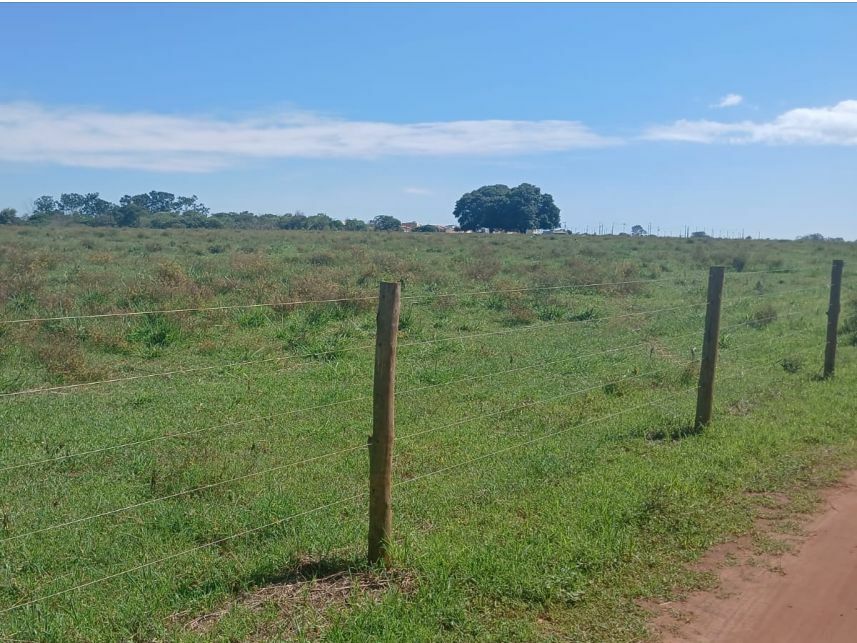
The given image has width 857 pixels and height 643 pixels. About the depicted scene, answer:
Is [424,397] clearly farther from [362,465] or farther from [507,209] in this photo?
[507,209]

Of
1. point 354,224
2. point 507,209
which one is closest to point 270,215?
point 354,224

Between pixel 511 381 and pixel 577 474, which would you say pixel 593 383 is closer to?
pixel 511 381

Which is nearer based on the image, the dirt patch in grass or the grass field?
the dirt patch in grass

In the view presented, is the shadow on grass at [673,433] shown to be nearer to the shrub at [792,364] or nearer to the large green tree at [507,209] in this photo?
the shrub at [792,364]

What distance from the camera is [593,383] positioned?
34.3 ft

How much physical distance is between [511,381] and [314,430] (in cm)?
337

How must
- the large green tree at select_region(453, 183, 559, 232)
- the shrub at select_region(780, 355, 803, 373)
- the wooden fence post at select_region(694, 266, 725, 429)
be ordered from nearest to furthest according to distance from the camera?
the wooden fence post at select_region(694, 266, 725, 429)
the shrub at select_region(780, 355, 803, 373)
the large green tree at select_region(453, 183, 559, 232)

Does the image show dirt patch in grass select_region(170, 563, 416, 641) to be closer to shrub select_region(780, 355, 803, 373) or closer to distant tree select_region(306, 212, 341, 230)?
shrub select_region(780, 355, 803, 373)

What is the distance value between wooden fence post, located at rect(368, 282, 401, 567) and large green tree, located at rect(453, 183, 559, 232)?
250 ft

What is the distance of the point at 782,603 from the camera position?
4617 millimetres

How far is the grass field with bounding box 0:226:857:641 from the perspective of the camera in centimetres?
441

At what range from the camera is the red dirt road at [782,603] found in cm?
428

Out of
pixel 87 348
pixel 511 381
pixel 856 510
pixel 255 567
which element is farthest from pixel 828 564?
pixel 87 348

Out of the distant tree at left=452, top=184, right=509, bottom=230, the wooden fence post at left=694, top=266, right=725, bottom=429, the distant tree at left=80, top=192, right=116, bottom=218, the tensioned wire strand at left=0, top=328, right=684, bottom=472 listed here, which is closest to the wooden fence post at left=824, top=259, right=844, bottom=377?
the tensioned wire strand at left=0, top=328, right=684, bottom=472
